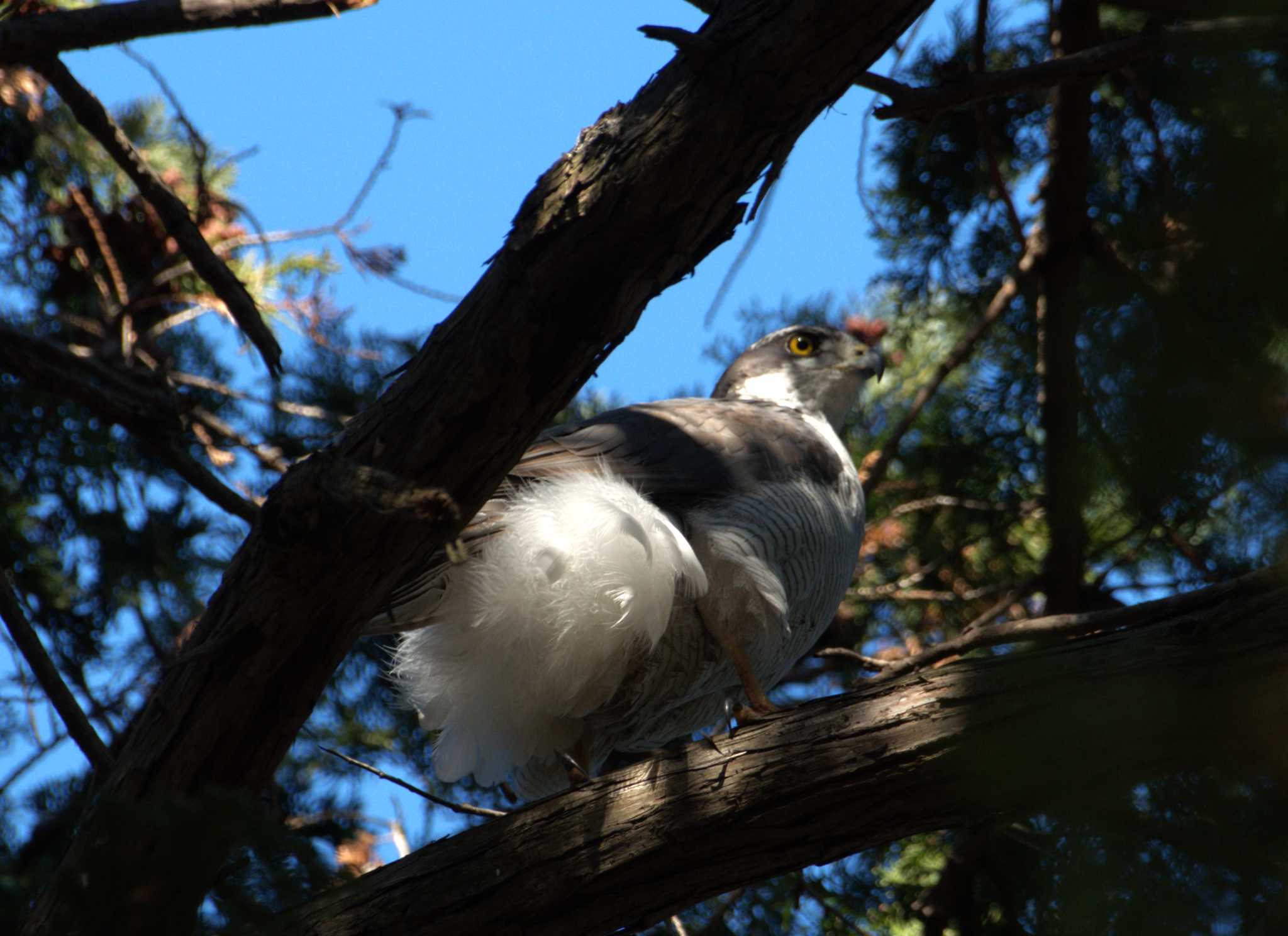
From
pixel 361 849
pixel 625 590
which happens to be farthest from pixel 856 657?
pixel 361 849

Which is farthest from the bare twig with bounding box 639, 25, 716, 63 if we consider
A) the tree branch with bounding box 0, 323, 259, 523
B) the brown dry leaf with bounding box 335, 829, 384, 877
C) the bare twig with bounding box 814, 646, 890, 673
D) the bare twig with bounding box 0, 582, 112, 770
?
the brown dry leaf with bounding box 335, 829, 384, 877

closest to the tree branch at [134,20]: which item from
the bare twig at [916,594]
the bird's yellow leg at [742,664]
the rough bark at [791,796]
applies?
the bird's yellow leg at [742,664]

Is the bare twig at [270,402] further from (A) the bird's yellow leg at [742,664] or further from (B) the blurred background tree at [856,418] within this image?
(A) the bird's yellow leg at [742,664]

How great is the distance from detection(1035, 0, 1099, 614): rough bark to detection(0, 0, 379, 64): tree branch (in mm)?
2486

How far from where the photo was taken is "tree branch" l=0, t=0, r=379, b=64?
3.47 m

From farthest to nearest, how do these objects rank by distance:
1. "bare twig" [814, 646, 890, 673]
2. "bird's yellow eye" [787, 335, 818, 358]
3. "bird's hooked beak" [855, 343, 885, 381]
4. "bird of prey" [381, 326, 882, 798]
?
"bird's yellow eye" [787, 335, 818, 358] → "bird's hooked beak" [855, 343, 885, 381] → "bird of prey" [381, 326, 882, 798] → "bare twig" [814, 646, 890, 673]

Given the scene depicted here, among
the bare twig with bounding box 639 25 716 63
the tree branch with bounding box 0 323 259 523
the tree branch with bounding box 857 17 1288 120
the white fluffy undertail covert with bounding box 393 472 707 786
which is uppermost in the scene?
the tree branch with bounding box 0 323 259 523

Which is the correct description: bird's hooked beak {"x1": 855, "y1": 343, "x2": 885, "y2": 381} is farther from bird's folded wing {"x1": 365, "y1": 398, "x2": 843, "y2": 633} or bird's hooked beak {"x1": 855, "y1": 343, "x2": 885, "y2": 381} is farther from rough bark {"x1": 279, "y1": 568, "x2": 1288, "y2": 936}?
rough bark {"x1": 279, "y1": 568, "x2": 1288, "y2": 936}

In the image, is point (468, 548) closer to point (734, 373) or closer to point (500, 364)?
point (500, 364)

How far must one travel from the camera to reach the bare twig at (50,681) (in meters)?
2.98

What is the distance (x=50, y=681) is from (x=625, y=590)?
1.52 meters

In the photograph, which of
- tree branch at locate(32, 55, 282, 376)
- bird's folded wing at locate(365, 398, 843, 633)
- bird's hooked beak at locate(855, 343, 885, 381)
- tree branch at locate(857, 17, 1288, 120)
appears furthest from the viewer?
bird's hooked beak at locate(855, 343, 885, 381)

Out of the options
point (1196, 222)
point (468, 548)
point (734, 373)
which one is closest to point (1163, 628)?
point (1196, 222)

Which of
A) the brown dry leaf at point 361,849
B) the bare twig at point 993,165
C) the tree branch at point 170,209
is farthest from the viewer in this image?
the brown dry leaf at point 361,849
